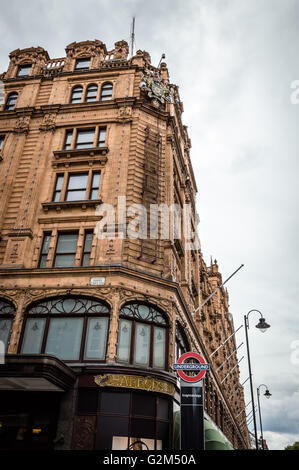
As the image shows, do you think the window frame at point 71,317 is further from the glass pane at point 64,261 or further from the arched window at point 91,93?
the arched window at point 91,93

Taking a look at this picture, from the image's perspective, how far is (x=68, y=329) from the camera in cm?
1892

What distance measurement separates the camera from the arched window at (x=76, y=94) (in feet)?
95.5

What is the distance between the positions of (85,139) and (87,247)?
357 inches

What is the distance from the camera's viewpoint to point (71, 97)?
29.3 metres

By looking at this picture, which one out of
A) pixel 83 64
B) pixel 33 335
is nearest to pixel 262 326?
pixel 33 335

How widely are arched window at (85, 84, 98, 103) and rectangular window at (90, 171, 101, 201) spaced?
7353 mm

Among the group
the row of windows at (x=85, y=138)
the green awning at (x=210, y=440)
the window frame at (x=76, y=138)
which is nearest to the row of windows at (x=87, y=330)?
the green awning at (x=210, y=440)

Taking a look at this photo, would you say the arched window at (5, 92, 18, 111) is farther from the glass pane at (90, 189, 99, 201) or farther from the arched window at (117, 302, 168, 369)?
the arched window at (117, 302, 168, 369)

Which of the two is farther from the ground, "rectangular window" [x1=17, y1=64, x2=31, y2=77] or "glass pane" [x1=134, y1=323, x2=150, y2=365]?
"rectangular window" [x1=17, y1=64, x2=31, y2=77]

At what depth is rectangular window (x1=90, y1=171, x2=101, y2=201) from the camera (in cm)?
2378

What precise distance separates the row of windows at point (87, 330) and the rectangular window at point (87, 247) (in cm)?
249

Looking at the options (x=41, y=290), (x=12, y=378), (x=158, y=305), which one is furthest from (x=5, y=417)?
(x=158, y=305)

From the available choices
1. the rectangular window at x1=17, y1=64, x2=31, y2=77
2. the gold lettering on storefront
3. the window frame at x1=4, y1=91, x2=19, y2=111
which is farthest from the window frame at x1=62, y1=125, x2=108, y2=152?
the gold lettering on storefront
